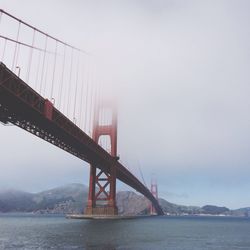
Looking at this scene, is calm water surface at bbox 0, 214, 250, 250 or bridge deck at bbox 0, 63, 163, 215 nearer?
calm water surface at bbox 0, 214, 250, 250

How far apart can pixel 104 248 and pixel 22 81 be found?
1374 centimetres

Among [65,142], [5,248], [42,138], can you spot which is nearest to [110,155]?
[65,142]

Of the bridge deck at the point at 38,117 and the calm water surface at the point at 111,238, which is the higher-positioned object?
the bridge deck at the point at 38,117

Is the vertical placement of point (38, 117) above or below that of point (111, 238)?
above

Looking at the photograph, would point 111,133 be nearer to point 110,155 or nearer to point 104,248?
point 110,155

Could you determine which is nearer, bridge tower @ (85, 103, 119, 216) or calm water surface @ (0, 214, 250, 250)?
calm water surface @ (0, 214, 250, 250)

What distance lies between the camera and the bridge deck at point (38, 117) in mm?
26953

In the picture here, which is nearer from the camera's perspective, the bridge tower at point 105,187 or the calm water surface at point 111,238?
the calm water surface at point 111,238

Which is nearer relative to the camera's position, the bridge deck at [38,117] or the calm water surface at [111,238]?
the calm water surface at [111,238]

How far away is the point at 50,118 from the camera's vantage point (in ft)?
109

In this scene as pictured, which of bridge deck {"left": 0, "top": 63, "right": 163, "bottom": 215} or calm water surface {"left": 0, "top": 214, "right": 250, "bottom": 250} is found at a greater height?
bridge deck {"left": 0, "top": 63, "right": 163, "bottom": 215}

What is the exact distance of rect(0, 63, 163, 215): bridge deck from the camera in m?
27.0

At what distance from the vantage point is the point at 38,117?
3288 cm

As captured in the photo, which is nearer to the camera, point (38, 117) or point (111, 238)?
point (111, 238)
